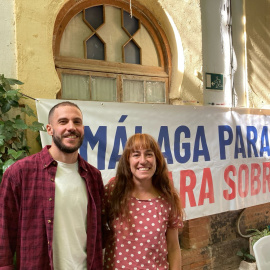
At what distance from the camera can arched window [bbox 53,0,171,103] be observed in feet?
12.1

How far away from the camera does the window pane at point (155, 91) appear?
14.2ft

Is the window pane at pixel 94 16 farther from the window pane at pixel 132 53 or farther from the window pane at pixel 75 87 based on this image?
the window pane at pixel 75 87

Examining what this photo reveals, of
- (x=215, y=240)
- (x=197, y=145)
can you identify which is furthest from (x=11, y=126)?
(x=215, y=240)

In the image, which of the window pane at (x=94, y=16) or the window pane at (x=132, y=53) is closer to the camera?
the window pane at (x=94, y=16)

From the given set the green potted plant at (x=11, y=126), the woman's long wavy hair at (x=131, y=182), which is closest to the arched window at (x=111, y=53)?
the green potted plant at (x=11, y=126)

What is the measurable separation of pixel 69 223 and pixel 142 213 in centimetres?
44

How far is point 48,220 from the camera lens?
1.83m

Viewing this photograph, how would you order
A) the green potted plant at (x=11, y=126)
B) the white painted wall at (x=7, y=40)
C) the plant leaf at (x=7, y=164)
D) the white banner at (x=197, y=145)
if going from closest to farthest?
the plant leaf at (x=7, y=164), the green potted plant at (x=11, y=126), the white painted wall at (x=7, y=40), the white banner at (x=197, y=145)

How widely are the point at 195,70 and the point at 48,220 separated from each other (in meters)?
3.25

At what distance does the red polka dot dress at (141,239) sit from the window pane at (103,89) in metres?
2.01

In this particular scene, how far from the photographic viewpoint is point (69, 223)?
1.91 metres

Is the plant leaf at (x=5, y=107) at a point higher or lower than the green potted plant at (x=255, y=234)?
higher

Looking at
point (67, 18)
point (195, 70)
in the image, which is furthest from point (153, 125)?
point (67, 18)

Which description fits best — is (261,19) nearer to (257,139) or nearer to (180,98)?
(257,139)
